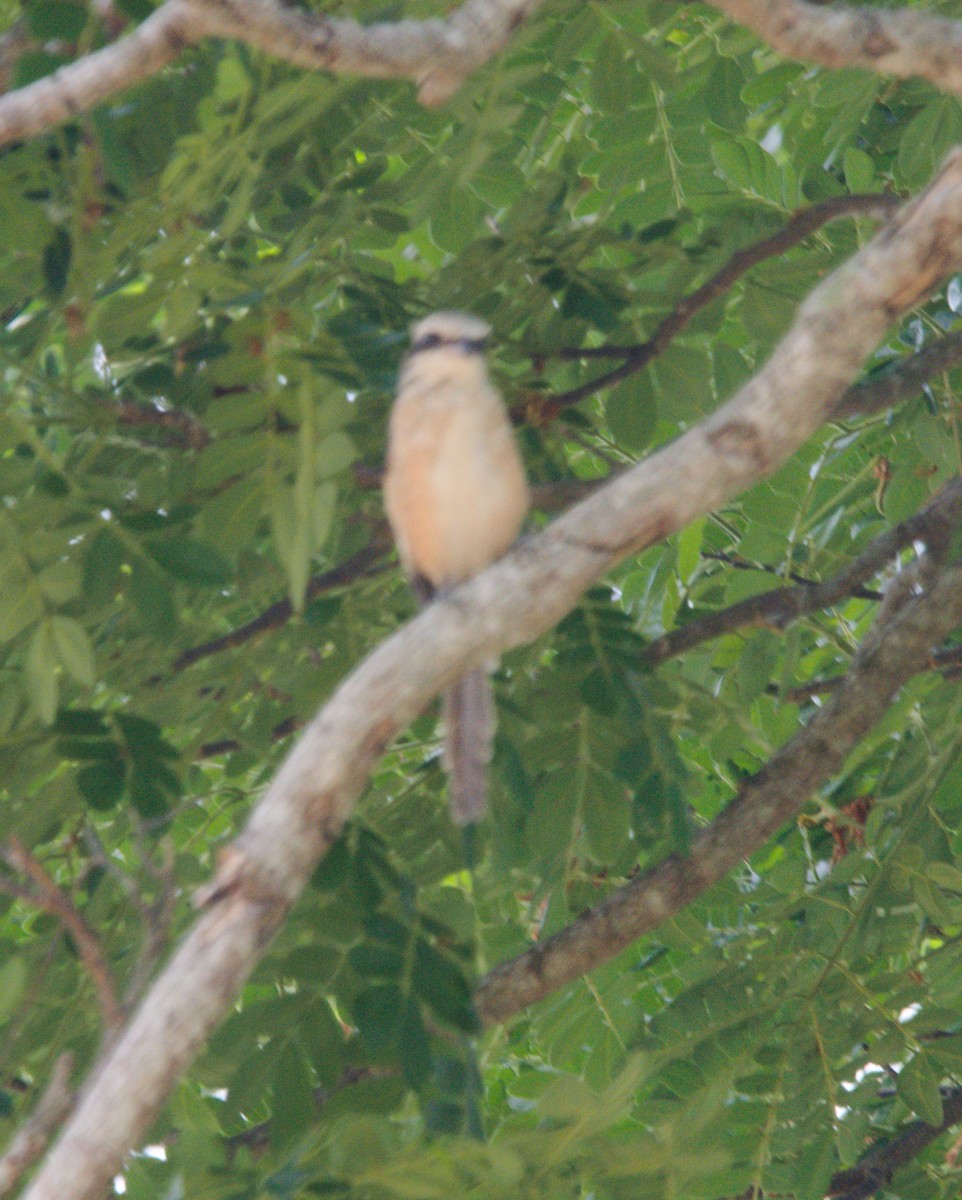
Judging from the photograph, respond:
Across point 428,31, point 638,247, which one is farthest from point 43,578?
point 638,247

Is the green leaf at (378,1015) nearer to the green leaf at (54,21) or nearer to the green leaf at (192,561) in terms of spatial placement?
the green leaf at (192,561)

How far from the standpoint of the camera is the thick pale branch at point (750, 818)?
400 cm

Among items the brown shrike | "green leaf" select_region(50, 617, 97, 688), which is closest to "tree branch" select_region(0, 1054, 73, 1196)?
"green leaf" select_region(50, 617, 97, 688)

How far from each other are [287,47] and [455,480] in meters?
1.14

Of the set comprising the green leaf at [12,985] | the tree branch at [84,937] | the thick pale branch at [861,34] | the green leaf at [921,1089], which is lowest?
the green leaf at [921,1089]

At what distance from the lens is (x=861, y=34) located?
2977 mm

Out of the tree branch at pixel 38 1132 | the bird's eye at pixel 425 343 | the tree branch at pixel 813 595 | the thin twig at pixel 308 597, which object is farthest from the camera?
the tree branch at pixel 813 595

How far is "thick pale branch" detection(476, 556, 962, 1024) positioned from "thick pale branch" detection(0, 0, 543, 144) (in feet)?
6.89

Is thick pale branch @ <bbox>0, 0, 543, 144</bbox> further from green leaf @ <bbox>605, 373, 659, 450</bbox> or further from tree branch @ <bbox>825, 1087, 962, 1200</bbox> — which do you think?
tree branch @ <bbox>825, 1087, 962, 1200</bbox>

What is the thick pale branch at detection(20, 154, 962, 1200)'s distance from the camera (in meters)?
2.02

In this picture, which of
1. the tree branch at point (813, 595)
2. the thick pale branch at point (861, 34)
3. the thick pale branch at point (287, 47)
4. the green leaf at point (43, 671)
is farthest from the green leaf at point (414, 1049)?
the thick pale branch at point (861, 34)

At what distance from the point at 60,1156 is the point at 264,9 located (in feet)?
5.90

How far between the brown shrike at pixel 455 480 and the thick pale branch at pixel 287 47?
73cm

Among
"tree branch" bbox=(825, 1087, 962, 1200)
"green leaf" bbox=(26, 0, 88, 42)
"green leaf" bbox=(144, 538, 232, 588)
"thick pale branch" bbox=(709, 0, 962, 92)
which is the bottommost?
"tree branch" bbox=(825, 1087, 962, 1200)
